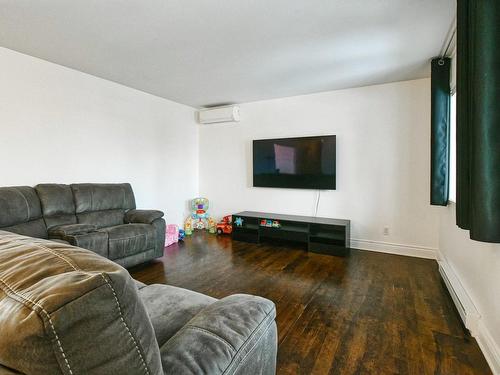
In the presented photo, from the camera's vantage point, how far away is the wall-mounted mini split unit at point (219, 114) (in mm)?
4602

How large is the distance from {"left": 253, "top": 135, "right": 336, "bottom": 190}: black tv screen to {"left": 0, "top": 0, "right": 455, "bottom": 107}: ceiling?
883mm

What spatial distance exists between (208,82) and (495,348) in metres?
3.66

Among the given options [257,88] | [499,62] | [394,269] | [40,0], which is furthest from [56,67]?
[394,269]

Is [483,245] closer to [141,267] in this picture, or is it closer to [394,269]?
[394,269]

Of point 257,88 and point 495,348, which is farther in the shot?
point 257,88

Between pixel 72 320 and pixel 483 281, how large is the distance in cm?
227

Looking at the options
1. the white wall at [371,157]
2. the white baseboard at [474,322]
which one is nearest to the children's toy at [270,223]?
the white wall at [371,157]

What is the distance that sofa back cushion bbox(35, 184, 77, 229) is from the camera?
2.80m

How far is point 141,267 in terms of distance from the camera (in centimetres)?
312

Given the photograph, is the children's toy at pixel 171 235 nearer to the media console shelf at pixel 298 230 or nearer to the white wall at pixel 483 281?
the media console shelf at pixel 298 230

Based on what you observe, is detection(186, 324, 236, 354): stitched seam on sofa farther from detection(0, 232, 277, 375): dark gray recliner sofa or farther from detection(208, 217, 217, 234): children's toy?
detection(208, 217, 217, 234): children's toy

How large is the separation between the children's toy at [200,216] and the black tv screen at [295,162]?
1.11 metres

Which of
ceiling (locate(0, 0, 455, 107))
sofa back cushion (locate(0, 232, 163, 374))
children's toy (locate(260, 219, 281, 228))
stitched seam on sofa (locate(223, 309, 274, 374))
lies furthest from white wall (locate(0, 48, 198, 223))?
stitched seam on sofa (locate(223, 309, 274, 374))

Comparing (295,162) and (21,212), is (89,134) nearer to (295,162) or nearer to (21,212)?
(21,212)
